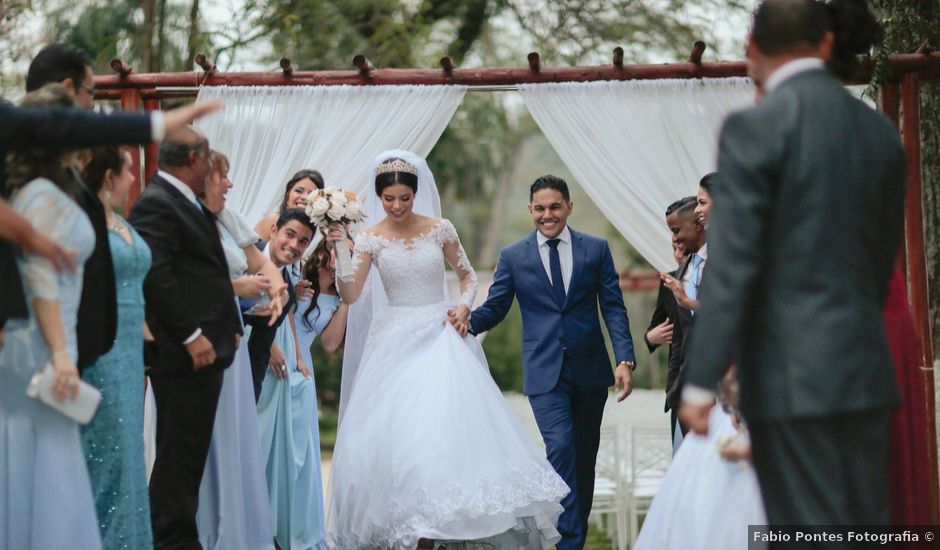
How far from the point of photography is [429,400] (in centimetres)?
657

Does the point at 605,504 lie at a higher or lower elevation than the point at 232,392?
lower

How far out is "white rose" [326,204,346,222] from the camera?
7.08 metres

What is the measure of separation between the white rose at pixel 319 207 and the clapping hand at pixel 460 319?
916 millimetres

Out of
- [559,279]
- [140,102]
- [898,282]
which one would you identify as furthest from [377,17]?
[898,282]

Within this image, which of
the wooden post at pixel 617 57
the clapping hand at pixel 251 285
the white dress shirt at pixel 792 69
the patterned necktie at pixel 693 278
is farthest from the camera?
the wooden post at pixel 617 57

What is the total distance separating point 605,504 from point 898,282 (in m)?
6.03

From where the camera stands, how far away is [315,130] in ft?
28.0

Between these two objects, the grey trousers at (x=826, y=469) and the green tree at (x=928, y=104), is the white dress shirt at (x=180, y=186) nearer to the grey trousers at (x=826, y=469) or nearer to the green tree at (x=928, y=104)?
the grey trousers at (x=826, y=469)

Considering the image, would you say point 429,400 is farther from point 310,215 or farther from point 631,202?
point 631,202

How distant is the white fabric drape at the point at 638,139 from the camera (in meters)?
8.45

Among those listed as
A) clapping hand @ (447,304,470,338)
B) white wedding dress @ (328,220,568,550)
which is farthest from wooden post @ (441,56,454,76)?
clapping hand @ (447,304,470,338)

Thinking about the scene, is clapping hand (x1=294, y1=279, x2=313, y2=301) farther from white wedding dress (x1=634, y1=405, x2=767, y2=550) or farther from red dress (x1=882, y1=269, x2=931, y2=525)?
red dress (x1=882, y1=269, x2=931, y2=525)

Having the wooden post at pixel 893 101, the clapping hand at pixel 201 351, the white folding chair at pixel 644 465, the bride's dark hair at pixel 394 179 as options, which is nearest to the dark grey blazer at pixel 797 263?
Answer: the clapping hand at pixel 201 351

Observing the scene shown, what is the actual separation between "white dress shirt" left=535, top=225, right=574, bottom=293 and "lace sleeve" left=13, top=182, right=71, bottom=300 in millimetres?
3743
